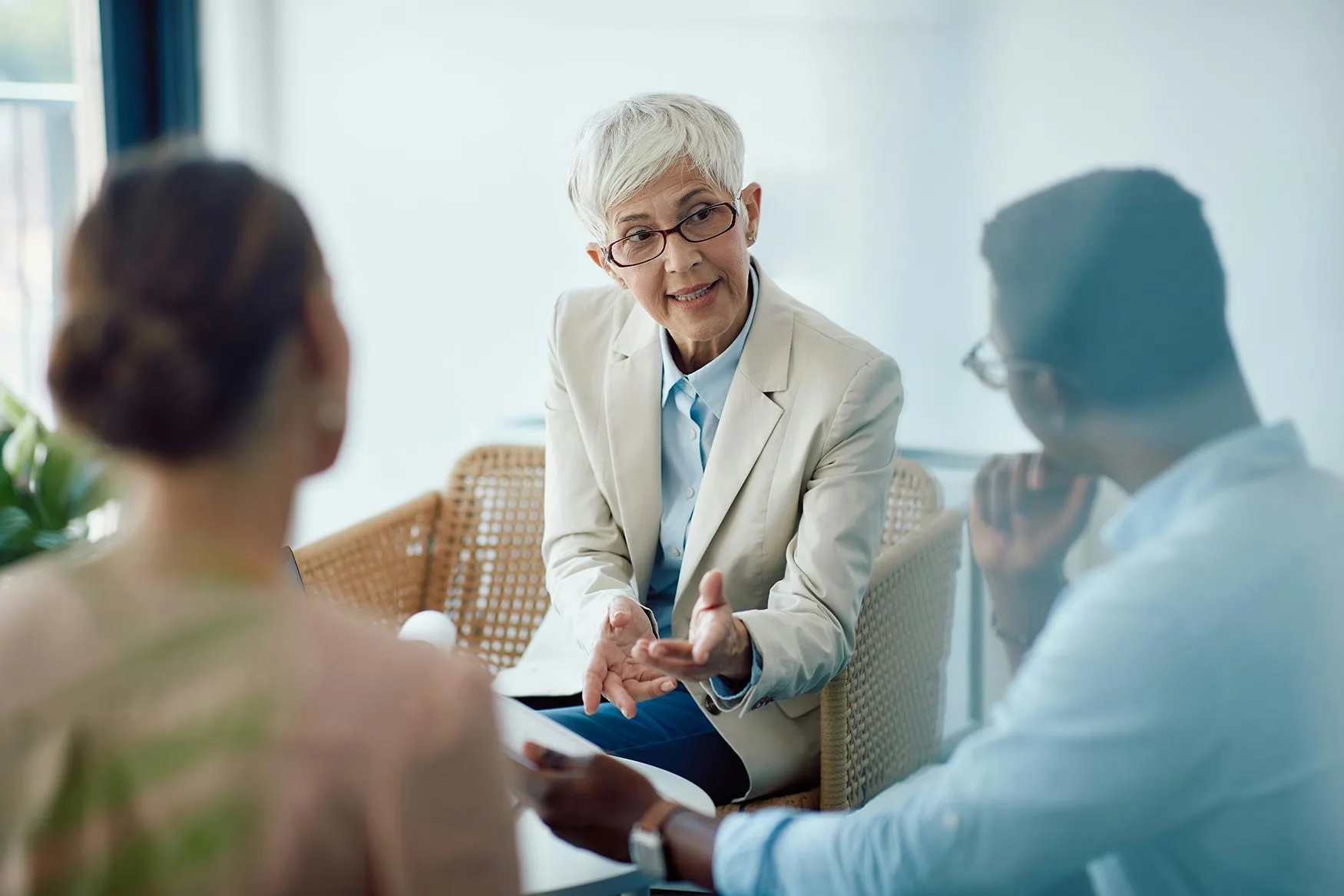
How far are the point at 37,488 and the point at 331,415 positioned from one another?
1699mm

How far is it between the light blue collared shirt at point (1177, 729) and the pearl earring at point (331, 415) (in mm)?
489

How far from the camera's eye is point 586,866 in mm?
957

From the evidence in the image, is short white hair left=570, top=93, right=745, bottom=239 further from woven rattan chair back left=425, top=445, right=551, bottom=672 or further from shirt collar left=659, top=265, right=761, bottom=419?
woven rattan chair back left=425, top=445, right=551, bottom=672

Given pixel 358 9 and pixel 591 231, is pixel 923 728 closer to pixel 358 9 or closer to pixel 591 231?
pixel 591 231

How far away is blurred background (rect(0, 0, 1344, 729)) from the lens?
914mm

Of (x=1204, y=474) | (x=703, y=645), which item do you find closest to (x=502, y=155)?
(x=703, y=645)

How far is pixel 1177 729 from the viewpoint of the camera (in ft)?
2.48

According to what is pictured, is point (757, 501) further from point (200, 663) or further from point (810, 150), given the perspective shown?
point (200, 663)

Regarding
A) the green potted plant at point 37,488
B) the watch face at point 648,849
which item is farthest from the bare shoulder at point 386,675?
the green potted plant at point 37,488

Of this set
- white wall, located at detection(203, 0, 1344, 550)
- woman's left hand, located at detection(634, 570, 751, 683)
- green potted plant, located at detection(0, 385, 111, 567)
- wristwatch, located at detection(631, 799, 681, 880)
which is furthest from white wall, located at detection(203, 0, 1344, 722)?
green potted plant, located at detection(0, 385, 111, 567)

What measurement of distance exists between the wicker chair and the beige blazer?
0.06m

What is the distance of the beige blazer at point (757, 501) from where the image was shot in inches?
53.5

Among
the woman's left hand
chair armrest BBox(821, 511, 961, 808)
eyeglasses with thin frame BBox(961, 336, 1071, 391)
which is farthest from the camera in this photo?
chair armrest BBox(821, 511, 961, 808)

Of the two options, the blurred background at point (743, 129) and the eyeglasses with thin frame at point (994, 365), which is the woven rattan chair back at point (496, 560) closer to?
the blurred background at point (743, 129)
